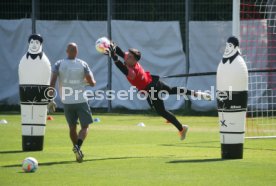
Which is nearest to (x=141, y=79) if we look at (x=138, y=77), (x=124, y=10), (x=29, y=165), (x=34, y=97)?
(x=138, y=77)

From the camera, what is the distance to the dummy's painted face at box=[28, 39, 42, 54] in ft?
54.4

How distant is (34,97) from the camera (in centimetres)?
1645

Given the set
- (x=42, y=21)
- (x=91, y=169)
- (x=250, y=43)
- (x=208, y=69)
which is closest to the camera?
(x=91, y=169)

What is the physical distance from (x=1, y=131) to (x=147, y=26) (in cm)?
932

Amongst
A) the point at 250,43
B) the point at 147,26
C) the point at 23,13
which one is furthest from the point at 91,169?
the point at 23,13

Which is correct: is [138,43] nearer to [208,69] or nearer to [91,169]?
[208,69]

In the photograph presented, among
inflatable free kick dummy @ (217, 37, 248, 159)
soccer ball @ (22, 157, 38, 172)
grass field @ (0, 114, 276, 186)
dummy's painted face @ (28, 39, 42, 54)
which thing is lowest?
grass field @ (0, 114, 276, 186)

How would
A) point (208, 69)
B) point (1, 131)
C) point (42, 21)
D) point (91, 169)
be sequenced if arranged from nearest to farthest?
point (91, 169) < point (1, 131) < point (208, 69) < point (42, 21)

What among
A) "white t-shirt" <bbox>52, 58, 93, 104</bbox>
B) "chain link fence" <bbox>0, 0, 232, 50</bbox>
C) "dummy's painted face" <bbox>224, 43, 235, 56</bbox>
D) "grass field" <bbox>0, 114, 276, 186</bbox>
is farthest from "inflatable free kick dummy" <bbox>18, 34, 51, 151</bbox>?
"chain link fence" <bbox>0, 0, 232, 50</bbox>

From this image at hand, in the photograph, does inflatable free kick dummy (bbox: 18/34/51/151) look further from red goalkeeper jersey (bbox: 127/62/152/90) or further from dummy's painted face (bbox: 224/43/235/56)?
dummy's painted face (bbox: 224/43/235/56)

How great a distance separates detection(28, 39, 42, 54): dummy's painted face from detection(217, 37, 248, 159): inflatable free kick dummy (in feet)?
13.0

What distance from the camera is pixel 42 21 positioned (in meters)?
30.1

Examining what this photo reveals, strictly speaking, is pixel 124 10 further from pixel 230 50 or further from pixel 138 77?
pixel 230 50

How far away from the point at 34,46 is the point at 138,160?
363 centimetres
